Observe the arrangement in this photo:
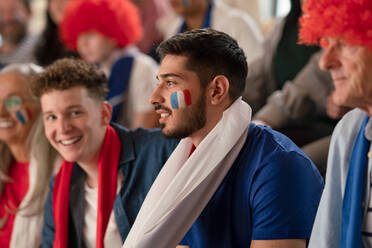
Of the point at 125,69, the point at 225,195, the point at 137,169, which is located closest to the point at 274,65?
the point at 125,69

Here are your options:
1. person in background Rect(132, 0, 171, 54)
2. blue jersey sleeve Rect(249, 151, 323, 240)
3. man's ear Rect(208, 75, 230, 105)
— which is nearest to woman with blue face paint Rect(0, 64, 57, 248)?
man's ear Rect(208, 75, 230, 105)

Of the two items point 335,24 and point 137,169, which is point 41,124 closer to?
point 137,169

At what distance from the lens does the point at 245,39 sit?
3.29m

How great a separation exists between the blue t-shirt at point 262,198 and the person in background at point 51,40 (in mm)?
2535

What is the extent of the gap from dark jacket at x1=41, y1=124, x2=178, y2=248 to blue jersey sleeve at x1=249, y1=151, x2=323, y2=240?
0.54 meters

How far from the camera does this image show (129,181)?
204 centimetres

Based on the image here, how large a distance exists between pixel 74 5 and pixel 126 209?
197 cm

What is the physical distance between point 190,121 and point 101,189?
0.53 m

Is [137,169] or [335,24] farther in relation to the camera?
[137,169]

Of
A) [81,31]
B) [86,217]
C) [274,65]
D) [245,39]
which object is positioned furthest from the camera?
[81,31]

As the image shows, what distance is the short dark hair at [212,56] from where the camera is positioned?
167 centimetres

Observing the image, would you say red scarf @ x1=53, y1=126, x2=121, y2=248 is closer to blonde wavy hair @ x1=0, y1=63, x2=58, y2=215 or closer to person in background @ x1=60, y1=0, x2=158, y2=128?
blonde wavy hair @ x1=0, y1=63, x2=58, y2=215

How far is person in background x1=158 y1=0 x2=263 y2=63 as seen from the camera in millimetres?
3271

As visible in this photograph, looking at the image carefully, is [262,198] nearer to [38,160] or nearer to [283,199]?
[283,199]
